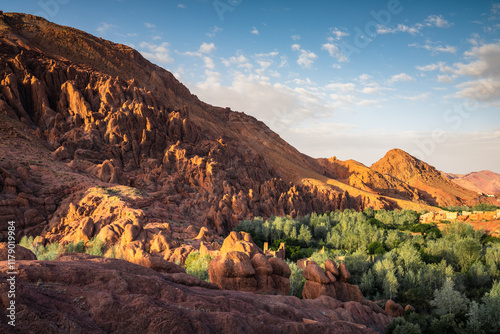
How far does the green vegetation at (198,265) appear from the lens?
20328 millimetres

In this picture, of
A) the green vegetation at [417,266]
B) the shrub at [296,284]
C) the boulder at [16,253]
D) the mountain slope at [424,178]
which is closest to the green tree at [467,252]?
the green vegetation at [417,266]

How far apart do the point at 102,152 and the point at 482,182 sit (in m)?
156

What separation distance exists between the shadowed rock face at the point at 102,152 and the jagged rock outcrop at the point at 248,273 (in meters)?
16.2

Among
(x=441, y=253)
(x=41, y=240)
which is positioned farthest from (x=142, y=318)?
(x=441, y=253)

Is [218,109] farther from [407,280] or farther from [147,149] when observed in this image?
[407,280]

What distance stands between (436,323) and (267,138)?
7993cm

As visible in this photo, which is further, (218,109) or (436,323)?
(218,109)

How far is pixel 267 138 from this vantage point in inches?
3787

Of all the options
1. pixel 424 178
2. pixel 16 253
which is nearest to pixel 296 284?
pixel 16 253

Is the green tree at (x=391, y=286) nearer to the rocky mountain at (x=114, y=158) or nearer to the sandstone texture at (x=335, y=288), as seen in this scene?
the sandstone texture at (x=335, y=288)

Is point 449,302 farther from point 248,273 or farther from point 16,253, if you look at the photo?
point 16,253

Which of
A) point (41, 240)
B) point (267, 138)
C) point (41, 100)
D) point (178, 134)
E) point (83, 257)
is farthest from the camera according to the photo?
point (267, 138)

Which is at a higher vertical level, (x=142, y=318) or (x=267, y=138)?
(x=267, y=138)

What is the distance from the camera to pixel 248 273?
14.8 m
